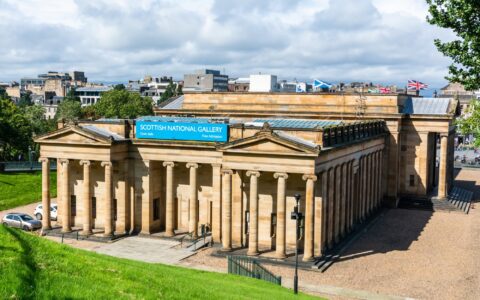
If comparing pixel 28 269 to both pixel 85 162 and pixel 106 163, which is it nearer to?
pixel 106 163

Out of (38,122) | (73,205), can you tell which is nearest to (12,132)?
(38,122)

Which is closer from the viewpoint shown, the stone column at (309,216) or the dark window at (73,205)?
the stone column at (309,216)

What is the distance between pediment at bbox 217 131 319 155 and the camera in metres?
43.7

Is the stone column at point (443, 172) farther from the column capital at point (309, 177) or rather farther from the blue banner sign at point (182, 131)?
the blue banner sign at point (182, 131)

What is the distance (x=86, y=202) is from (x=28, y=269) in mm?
32589

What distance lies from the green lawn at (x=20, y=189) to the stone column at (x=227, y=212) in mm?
34018

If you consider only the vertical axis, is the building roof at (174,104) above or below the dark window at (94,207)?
above

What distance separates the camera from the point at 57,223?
57719mm

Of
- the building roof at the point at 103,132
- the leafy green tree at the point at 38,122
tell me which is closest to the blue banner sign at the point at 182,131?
the building roof at the point at 103,132

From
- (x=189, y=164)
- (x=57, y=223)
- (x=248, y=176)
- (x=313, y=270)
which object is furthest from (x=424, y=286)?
(x=57, y=223)

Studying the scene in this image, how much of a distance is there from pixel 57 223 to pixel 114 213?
22.2 feet

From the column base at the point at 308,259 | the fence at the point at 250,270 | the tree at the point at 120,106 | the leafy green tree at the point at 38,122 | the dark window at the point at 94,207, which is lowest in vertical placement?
the column base at the point at 308,259

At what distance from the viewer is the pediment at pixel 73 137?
5091 centimetres

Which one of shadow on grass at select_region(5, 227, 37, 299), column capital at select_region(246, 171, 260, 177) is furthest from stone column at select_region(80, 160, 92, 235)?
shadow on grass at select_region(5, 227, 37, 299)
